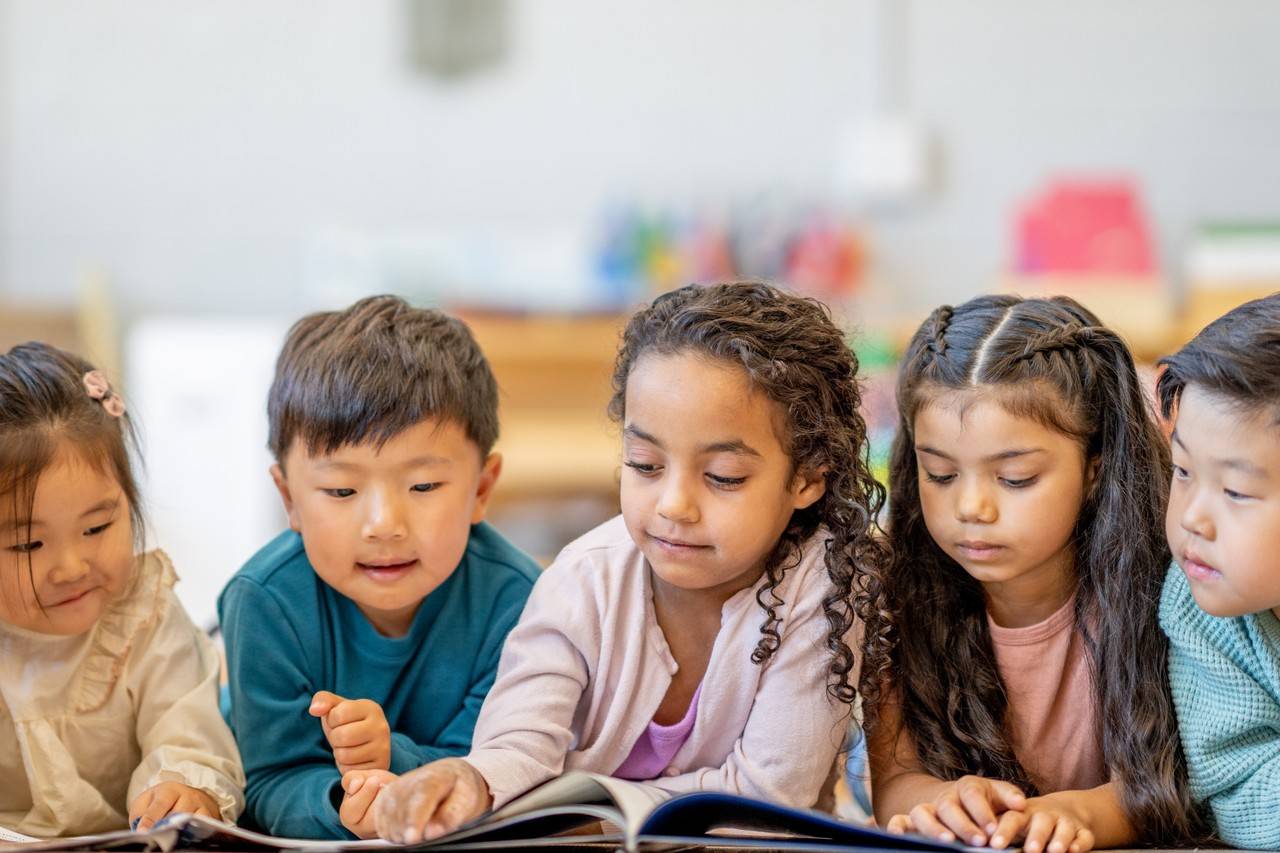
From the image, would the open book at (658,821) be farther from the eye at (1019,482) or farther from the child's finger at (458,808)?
the eye at (1019,482)

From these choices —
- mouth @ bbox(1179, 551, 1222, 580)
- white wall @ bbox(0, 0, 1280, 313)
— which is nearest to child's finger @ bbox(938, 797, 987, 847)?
mouth @ bbox(1179, 551, 1222, 580)

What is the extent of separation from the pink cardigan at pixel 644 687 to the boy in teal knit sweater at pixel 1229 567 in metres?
0.26

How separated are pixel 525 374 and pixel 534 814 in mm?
2840

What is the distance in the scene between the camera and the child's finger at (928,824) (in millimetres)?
896

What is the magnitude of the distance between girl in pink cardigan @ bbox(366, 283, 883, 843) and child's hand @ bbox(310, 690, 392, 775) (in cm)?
7

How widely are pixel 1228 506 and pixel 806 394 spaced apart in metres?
0.31

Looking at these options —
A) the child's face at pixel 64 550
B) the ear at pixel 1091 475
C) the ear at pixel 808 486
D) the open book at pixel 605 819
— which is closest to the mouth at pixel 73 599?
the child's face at pixel 64 550

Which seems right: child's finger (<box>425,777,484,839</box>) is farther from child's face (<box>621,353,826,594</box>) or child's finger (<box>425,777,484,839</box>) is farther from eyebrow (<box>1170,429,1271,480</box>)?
eyebrow (<box>1170,429,1271,480</box>)

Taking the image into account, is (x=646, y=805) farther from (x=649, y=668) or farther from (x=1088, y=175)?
(x=1088, y=175)

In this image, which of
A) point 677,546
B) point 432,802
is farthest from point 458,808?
point 677,546

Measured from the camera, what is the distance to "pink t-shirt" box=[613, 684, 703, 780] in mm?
1073

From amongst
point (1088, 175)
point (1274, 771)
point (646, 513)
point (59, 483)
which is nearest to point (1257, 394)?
point (1274, 771)

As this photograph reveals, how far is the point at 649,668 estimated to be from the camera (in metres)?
1.07

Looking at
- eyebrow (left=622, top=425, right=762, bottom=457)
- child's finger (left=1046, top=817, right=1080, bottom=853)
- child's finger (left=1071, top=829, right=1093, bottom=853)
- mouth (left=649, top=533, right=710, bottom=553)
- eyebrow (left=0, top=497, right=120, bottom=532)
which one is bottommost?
child's finger (left=1071, top=829, right=1093, bottom=853)
